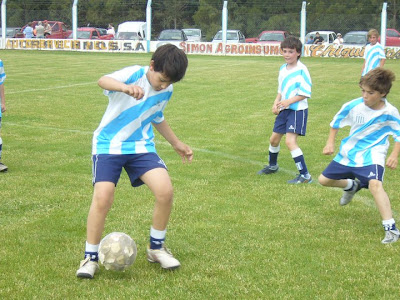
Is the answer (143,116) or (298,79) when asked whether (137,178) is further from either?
(298,79)

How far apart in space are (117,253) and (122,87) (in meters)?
1.13

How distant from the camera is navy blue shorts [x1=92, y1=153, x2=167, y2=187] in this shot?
168 inches

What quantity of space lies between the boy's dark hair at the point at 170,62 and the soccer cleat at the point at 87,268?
1348mm

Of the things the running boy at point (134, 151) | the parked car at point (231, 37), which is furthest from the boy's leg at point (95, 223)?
the parked car at point (231, 37)

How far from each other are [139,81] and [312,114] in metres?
9.26

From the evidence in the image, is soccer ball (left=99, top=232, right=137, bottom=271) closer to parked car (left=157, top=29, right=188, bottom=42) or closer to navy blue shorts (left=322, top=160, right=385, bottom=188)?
navy blue shorts (left=322, top=160, right=385, bottom=188)

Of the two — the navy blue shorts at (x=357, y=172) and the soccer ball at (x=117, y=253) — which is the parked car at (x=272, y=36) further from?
the soccer ball at (x=117, y=253)

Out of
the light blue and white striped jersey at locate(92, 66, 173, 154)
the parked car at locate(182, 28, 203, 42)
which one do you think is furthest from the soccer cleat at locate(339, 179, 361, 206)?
the parked car at locate(182, 28, 203, 42)

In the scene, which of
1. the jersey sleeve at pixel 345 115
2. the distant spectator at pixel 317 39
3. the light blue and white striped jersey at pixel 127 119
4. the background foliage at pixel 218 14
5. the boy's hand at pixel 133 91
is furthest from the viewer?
the background foliage at pixel 218 14

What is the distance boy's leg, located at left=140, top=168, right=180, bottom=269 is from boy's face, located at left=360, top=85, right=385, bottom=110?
6.38 ft

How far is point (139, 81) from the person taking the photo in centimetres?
425

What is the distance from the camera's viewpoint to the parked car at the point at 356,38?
33.9m

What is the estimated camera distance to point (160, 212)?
436 cm

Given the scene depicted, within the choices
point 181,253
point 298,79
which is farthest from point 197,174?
point 181,253
